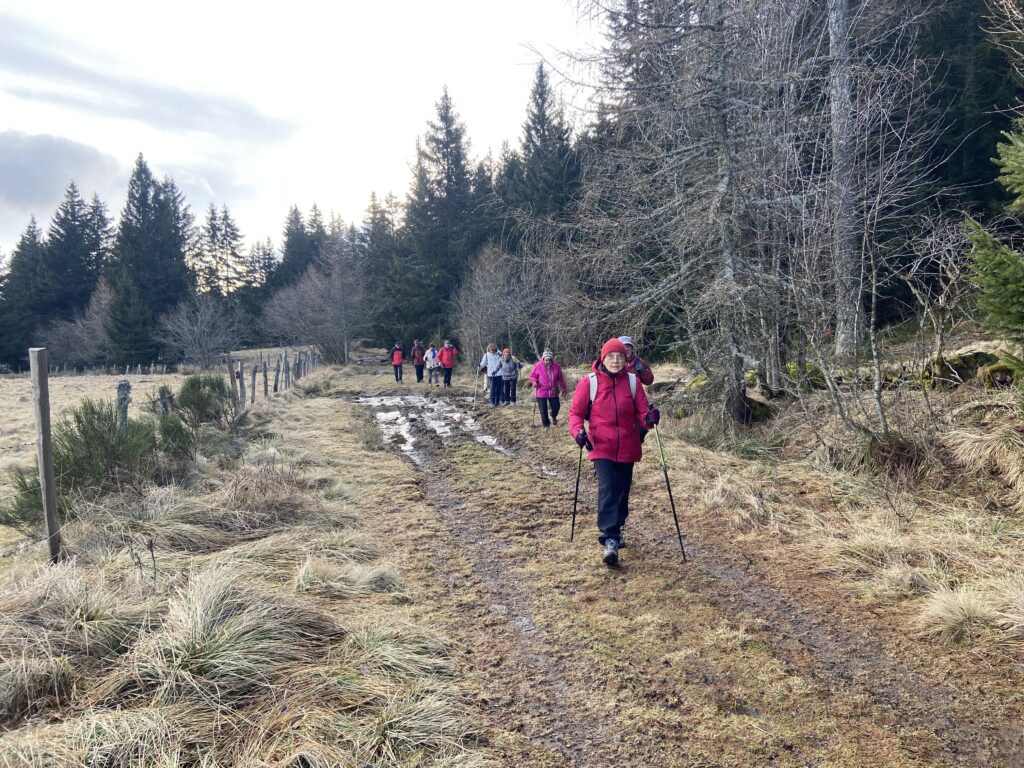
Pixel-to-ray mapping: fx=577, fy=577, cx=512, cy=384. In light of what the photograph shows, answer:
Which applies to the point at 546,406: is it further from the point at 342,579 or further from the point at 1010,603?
the point at 1010,603

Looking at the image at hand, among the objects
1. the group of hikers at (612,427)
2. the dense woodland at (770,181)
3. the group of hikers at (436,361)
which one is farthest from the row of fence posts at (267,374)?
the group of hikers at (612,427)

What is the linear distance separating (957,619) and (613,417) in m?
2.58

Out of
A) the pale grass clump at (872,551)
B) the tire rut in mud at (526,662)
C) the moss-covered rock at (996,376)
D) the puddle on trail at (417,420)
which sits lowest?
the tire rut in mud at (526,662)

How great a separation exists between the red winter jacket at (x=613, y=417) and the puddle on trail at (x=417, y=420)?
5.05 metres

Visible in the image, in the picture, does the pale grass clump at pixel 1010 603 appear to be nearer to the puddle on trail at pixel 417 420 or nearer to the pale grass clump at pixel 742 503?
the pale grass clump at pixel 742 503

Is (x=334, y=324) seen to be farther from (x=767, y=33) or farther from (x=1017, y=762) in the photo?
(x=1017, y=762)

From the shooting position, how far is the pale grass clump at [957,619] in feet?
11.3

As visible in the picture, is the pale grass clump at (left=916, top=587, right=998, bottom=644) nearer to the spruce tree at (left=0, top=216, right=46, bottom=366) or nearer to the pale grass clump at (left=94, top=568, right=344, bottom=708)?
the pale grass clump at (left=94, top=568, right=344, bottom=708)

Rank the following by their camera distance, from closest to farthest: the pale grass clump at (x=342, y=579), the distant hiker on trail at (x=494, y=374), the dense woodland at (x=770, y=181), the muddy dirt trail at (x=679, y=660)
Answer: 1. the muddy dirt trail at (x=679, y=660)
2. the pale grass clump at (x=342, y=579)
3. the dense woodland at (x=770, y=181)
4. the distant hiker on trail at (x=494, y=374)

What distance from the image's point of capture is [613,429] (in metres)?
4.89

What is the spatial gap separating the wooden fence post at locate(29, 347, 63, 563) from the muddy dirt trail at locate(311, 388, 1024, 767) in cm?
272

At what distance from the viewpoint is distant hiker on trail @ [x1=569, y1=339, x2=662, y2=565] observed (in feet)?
16.0

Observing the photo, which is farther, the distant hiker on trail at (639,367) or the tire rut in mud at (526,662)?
the distant hiker on trail at (639,367)

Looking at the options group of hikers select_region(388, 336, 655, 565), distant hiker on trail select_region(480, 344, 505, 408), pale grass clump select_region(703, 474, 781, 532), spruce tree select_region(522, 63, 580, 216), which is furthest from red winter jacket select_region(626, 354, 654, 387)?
spruce tree select_region(522, 63, 580, 216)
